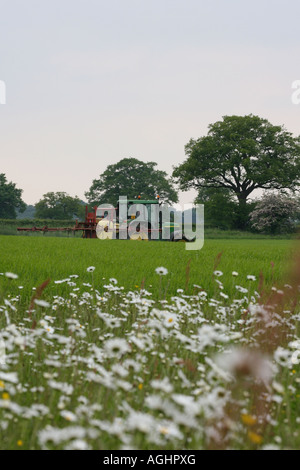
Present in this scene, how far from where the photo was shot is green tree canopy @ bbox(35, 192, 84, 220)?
112 m

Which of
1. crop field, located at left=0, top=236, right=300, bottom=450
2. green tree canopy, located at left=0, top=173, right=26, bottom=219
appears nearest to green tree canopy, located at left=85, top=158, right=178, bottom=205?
green tree canopy, located at left=0, top=173, right=26, bottom=219

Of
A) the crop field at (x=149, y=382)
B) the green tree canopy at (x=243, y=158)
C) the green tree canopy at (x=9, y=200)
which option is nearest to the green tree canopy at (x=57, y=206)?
the green tree canopy at (x=9, y=200)

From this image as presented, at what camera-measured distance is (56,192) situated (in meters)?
116

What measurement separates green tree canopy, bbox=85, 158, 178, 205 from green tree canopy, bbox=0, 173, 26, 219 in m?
16.0

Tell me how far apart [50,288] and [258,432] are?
575 centimetres

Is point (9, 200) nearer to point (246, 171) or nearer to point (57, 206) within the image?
point (57, 206)

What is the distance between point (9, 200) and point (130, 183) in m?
26.7

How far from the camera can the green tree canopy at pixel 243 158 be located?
56.8 metres

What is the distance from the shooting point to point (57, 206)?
372 feet

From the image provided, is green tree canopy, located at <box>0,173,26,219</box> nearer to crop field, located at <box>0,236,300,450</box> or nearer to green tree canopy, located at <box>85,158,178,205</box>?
green tree canopy, located at <box>85,158,178,205</box>

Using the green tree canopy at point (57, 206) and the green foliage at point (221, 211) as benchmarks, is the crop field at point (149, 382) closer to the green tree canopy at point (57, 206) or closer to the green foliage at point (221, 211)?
the green foliage at point (221, 211)

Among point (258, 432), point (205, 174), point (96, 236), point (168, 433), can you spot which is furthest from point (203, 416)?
point (205, 174)

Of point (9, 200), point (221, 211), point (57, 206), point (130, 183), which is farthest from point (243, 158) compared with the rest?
point (57, 206)
